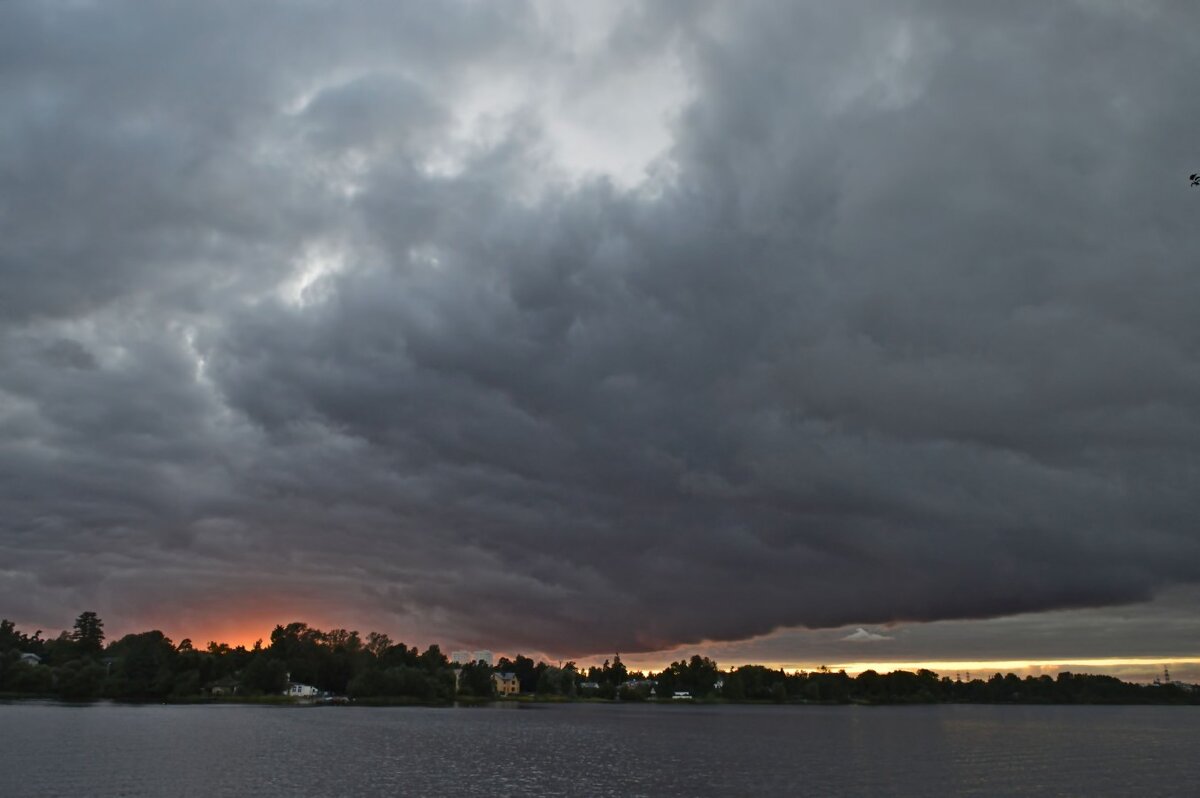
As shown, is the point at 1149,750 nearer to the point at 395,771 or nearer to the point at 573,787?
the point at 573,787

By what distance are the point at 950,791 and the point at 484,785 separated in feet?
132

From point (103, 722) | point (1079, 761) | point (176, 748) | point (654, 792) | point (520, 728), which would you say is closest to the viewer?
point (654, 792)

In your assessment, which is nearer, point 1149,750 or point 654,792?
point 654,792

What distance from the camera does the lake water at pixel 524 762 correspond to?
69188 mm

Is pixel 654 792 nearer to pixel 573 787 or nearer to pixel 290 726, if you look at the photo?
pixel 573 787

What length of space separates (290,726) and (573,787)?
8633cm

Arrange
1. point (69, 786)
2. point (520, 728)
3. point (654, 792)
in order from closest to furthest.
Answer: point (69, 786), point (654, 792), point (520, 728)

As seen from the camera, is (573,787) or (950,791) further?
(950,791)

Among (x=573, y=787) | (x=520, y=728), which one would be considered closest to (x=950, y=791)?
(x=573, y=787)

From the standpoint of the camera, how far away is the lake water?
69.2m

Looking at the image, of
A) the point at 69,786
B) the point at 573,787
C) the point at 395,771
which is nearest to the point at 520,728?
the point at 395,771

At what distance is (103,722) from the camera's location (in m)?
132

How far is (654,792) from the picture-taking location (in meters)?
69.4

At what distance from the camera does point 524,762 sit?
9062 cm
